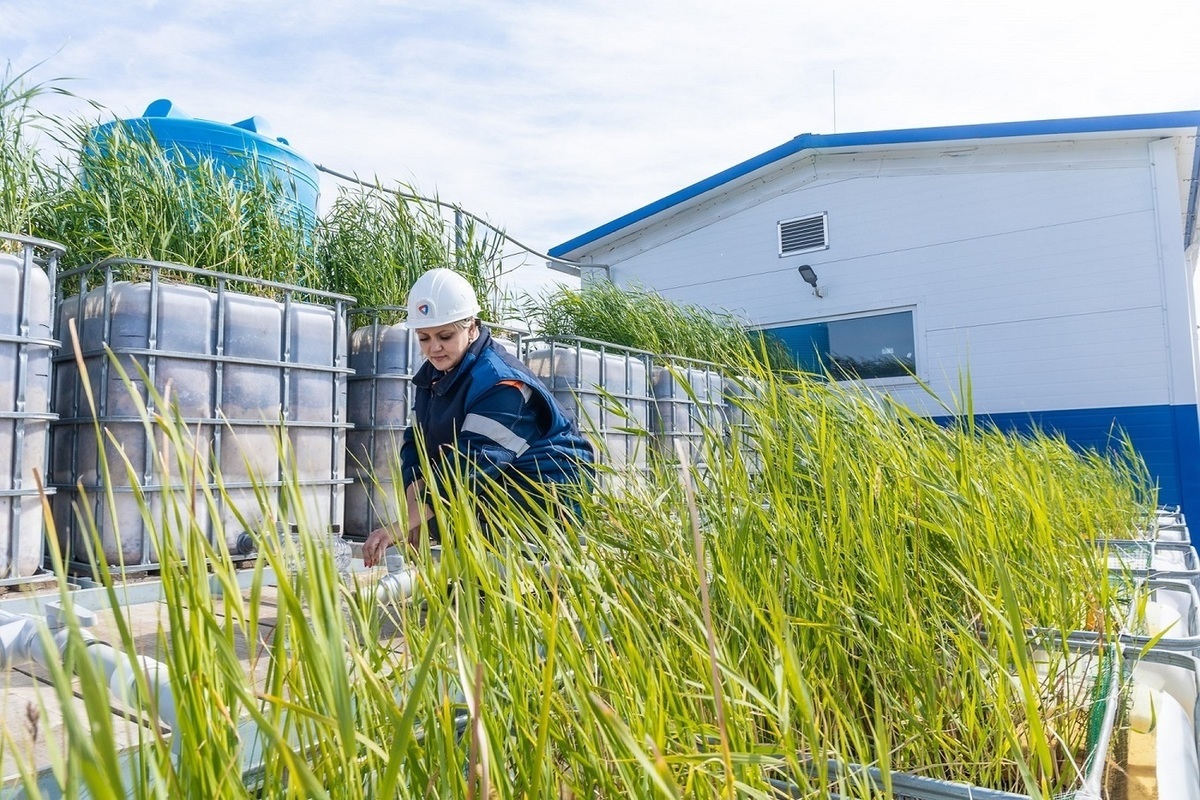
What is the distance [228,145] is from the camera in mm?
5359

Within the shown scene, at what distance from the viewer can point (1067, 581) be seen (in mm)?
1817

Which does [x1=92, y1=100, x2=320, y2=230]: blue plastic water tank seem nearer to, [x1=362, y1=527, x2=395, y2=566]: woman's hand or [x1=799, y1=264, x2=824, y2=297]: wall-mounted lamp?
[x1=362, y1=527, x2=395, y2=566]: woman's hand

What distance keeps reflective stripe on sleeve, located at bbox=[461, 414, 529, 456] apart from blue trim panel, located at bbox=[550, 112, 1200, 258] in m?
9.66

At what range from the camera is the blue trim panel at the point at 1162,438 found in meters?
9.55

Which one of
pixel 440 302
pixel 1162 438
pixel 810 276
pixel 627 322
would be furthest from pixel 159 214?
pixel 1162 438

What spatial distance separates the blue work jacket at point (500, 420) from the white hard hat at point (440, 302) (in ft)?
0.49

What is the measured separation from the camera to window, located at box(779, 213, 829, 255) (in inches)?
482

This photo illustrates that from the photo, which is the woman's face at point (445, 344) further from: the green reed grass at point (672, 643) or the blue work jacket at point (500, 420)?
the green reed grass at point (672, 643)

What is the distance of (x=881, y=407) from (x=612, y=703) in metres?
1.55

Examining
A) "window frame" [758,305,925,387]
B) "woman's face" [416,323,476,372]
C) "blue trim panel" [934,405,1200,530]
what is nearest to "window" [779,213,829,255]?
"window frame" [758,305,925,387]

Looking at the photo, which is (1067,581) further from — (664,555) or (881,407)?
(664,555)

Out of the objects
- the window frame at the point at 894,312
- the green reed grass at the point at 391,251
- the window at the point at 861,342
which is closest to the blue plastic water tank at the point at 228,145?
the green reed grass at the point at 391,251

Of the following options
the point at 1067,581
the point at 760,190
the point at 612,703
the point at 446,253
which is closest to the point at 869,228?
the point at 760,190

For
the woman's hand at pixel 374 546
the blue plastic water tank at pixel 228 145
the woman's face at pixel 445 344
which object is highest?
the blue plastic water tank at pixel 228 145
